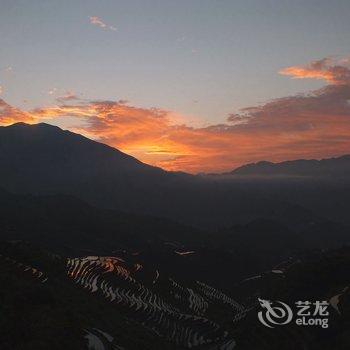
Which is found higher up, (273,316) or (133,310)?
(273,316)

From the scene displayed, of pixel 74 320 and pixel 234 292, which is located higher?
pixel 74 320

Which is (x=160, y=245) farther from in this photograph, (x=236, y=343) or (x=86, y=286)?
(x=236, y=343)

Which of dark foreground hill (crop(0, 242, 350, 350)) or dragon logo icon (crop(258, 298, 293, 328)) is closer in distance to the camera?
dark foreground hill (crop(0, 242, 350, 350))

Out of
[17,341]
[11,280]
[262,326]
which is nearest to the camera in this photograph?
[17,341]

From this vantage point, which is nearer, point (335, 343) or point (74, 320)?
point (74, 320)

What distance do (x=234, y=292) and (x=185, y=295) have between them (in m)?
41.4

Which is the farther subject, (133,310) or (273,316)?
(133,310)

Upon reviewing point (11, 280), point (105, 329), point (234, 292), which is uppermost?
point (11, 280)

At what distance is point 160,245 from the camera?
198375 millimetres

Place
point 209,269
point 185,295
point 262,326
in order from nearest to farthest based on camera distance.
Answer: point 262,326 → point 185,295 → point 209,269

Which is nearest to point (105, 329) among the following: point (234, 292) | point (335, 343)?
point (335, 343)

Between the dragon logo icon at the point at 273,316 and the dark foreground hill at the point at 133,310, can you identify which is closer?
the dark foreground hill at the point at 133,310

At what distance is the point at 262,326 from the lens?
2756 inches

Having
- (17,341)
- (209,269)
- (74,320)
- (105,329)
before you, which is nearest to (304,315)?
(105,329)
